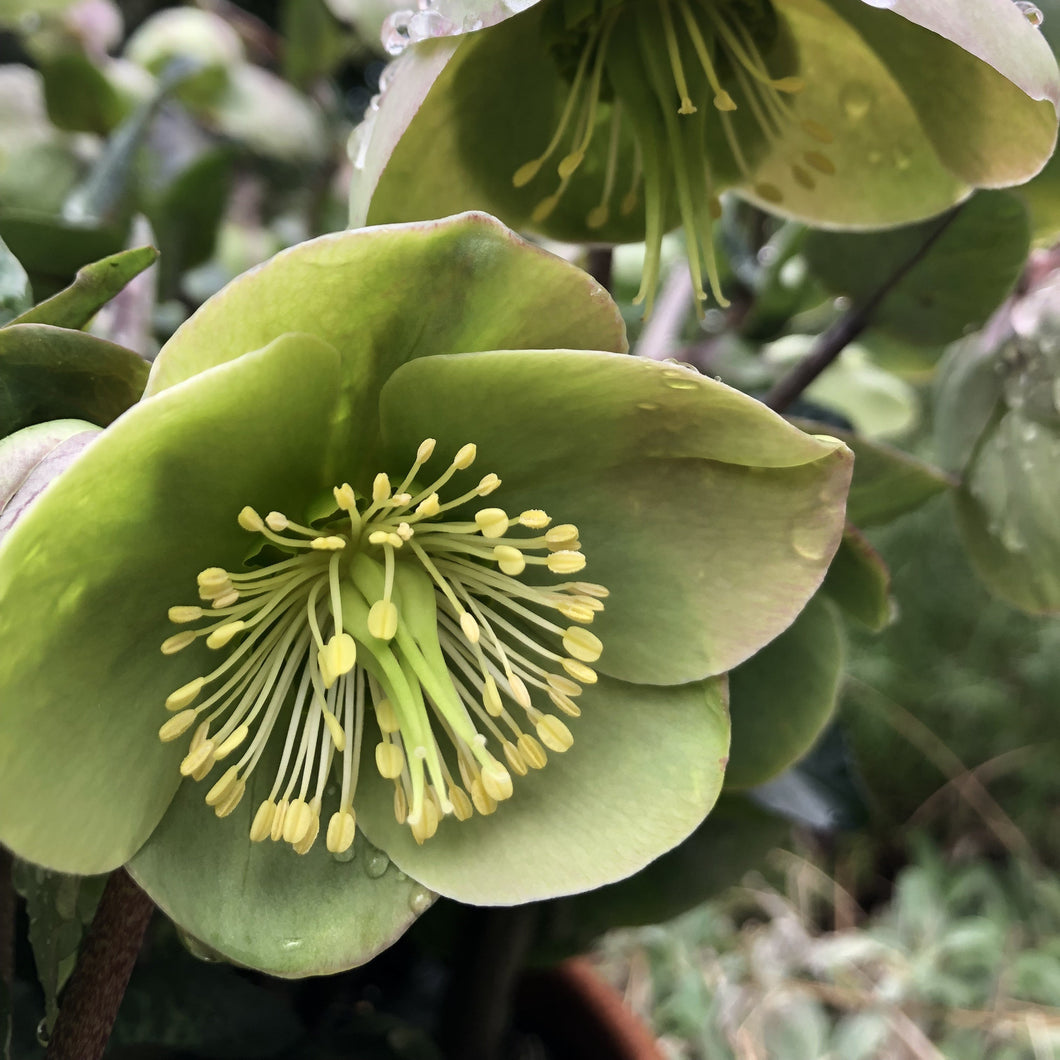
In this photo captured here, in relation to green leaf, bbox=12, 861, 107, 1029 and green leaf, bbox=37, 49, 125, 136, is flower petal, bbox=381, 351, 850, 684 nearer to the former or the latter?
green leaf, bbox=12, 861, 107, 1029

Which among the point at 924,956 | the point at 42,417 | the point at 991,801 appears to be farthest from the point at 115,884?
the point at 991,801

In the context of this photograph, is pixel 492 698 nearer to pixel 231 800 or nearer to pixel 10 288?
pixel 231 800

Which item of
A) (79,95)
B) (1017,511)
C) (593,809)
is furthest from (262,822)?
(79,95)

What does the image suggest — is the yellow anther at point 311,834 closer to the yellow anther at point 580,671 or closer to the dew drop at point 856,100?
the yellow anther at point 580,671

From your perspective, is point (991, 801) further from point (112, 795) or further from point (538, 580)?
point (112, 795)

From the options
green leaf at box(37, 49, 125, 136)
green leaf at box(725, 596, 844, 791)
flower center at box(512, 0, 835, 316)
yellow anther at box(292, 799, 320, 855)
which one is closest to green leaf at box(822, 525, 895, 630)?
green leaf at box(725, 596, 844, 791)

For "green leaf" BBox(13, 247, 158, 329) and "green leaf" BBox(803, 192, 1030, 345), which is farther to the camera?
"green leaf" BBox(803, 192, 1030, 345)

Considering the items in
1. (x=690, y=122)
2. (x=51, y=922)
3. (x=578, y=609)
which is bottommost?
(x=51, y=922)

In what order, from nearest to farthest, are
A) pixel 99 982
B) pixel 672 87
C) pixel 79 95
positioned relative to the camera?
pixel 99 982
pixel 672 87
pixel 79 95
